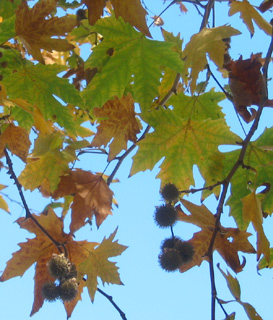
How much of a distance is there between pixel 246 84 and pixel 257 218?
0.66 m

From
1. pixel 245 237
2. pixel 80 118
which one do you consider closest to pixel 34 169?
pixel 80 118

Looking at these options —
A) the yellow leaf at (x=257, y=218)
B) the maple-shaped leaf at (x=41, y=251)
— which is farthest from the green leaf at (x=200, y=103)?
the maple-shaped leaf at (x=41, y=251)

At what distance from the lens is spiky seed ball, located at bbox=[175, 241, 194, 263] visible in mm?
1928

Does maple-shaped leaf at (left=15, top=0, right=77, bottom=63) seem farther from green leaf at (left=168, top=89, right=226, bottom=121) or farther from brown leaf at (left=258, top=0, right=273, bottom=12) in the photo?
brown leaf at (left=258, top=0, right=273, bottom=12)

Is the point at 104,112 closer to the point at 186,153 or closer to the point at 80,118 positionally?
the point at 186,153

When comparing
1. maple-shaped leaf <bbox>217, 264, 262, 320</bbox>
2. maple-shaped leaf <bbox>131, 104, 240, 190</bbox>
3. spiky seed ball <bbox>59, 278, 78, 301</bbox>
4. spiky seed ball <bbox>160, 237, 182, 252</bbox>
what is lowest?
maple-shaped leaf <bbox>217, 264, 262, 320</bbox>

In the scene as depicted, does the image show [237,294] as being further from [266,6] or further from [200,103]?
[266,6]

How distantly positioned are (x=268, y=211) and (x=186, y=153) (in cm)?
46

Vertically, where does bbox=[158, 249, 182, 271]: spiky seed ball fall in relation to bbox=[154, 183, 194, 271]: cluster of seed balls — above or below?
below

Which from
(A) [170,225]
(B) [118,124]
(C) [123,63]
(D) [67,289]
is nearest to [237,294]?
(A) [170,225]

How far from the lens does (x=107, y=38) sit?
183 cm

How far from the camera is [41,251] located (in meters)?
2.21

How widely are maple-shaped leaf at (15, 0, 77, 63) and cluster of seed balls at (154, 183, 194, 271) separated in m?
0.76

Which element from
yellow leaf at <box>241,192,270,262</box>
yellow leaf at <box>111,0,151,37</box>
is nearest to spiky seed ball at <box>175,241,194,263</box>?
yellow leaf at <box>241,192,270,262</box>
